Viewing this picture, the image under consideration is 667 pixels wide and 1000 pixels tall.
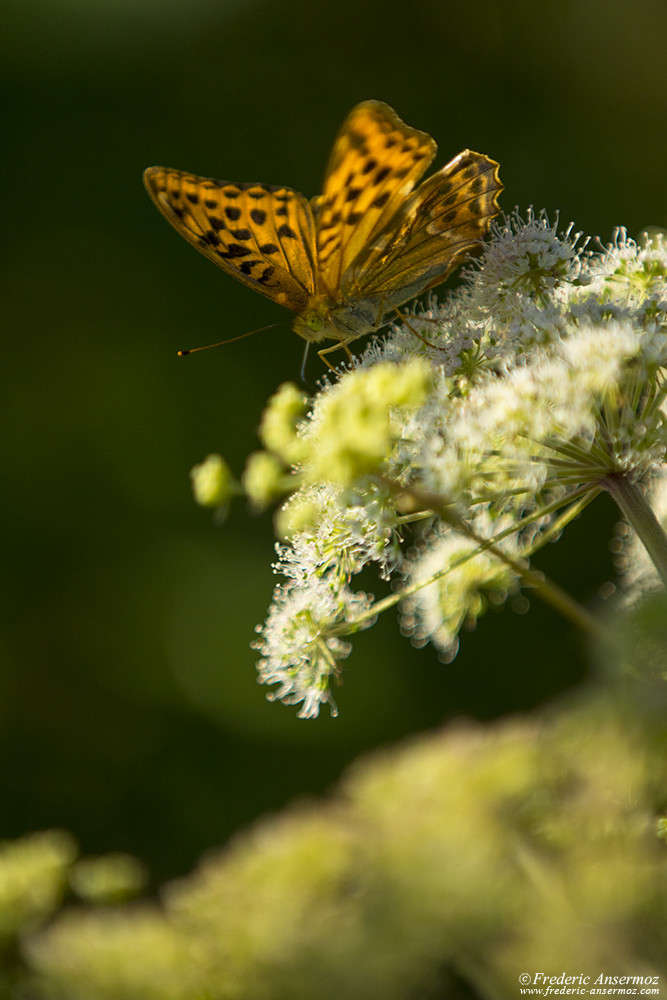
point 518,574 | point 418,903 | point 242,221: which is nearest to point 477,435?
point 518,574

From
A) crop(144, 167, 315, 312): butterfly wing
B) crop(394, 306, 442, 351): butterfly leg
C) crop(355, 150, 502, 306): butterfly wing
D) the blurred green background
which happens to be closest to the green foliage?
crop(394, 306, 442, 351): butterfly leg

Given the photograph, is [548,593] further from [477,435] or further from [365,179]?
[365,179]

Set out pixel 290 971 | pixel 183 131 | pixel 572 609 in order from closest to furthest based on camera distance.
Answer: pixel 572 609, pixel 290 971, pixel 183 131

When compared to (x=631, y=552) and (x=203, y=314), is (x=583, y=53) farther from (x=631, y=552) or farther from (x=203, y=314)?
(x=631, y=552)

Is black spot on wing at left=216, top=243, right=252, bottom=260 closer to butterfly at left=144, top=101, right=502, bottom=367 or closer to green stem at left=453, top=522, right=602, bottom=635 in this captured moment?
butterfly at left=144, top=101, right=502, bottom=367

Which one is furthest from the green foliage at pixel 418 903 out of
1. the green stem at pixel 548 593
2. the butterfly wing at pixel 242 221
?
the butterfly wing at pixel 242 221

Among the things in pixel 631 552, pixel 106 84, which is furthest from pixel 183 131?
pixel 631 552
